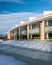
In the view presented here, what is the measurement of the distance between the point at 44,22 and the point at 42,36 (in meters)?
3.75

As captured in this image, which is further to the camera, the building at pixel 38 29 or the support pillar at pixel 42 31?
the support pillar at pixel 42 31

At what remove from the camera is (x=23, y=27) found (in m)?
63.1

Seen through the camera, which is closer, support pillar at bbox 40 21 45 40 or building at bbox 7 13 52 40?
building at bbox 7 13 52 40

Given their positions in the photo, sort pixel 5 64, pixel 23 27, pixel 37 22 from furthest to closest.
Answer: pixel 23 27, pixel 37 22, pixel 5 64

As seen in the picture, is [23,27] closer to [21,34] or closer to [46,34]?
[21,34]

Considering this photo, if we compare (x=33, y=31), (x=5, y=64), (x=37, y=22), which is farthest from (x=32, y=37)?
(x=5, y=64)

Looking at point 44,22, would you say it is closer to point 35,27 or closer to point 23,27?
point 35,27

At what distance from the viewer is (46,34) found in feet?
147

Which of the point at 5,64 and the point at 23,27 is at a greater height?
the point at 23,27

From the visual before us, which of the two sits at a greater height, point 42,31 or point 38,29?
point 38,29

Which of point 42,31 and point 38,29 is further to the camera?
point 38,29

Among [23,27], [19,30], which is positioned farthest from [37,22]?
[19,30]

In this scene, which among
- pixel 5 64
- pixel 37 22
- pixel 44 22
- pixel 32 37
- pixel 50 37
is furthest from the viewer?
pixel 32 37

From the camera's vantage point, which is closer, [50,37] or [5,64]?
[5,64]
